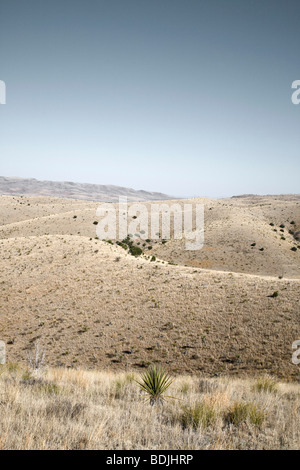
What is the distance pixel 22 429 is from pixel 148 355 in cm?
1220

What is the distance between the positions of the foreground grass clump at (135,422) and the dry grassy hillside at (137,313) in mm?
8340

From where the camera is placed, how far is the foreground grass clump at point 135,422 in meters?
5.52

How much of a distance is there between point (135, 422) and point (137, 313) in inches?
596

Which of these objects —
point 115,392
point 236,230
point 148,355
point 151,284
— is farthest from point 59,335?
→ point 236,230

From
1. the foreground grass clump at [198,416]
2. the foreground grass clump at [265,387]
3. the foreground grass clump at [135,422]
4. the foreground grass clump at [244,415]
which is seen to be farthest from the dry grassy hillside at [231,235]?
the foreground grass clump at [198,416]

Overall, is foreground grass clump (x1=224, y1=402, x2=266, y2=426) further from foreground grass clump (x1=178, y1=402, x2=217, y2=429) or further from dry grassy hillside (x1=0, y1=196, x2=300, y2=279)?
dry grassy hillside (x1=0, y1=196, x2=300, y2=279)

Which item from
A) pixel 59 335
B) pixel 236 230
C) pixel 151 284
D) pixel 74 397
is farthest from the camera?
pixel 236 230

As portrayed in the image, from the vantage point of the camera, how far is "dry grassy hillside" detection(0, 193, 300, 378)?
1653 centimetres

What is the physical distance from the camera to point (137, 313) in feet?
70.1

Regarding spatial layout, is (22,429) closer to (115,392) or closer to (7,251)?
(115,392)

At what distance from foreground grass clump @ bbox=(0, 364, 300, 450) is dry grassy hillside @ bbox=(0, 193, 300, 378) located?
8.34m

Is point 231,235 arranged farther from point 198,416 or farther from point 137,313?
point 198,416

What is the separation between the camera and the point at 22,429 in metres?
5.61

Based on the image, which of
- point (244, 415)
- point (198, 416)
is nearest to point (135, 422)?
point (198, 416)
